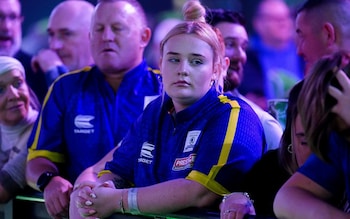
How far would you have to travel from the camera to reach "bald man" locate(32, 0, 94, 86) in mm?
4348

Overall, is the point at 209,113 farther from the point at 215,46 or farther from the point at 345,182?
the point at 345,182

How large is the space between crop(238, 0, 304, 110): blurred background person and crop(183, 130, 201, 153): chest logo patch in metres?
1.83

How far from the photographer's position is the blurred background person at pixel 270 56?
177 inches

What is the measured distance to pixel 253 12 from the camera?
4648mm

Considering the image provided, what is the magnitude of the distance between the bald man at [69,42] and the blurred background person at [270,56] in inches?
38.7

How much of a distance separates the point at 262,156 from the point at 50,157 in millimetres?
1176

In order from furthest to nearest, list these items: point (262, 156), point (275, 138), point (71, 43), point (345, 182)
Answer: point (71, 43)
point (275, 138)
point (262, 156)
point (345, 182)

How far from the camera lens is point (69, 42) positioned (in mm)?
4387

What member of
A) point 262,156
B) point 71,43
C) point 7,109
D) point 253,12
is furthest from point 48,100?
point 253,12

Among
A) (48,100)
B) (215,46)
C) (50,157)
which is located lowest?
(50,157)

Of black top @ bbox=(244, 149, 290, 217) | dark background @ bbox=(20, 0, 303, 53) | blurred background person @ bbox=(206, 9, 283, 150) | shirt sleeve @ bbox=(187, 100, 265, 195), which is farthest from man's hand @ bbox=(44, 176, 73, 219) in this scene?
dark background @ bbox=(20, 0, 303, 53)

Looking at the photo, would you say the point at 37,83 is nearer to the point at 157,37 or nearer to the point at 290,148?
the point at 157,37

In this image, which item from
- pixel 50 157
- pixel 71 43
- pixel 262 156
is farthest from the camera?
pixel 71 43

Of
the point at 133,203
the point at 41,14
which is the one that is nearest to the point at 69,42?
the point at 41,14
